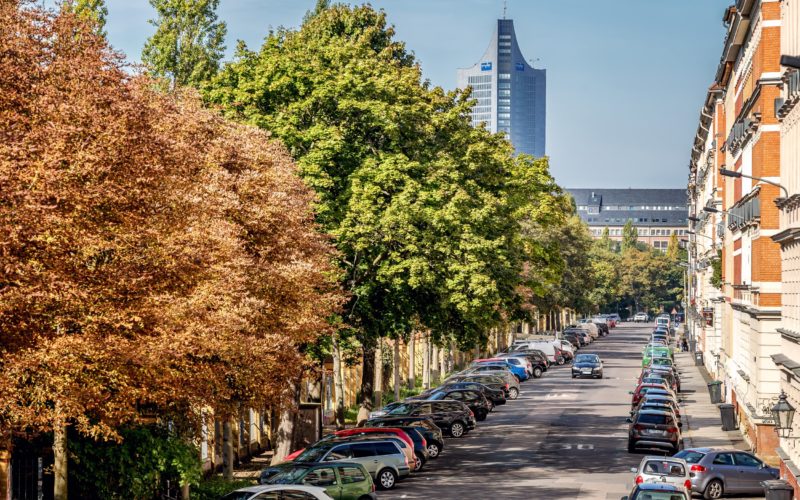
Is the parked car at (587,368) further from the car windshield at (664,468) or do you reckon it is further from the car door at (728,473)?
the car windshield at (664,468)

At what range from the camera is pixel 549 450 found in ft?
146

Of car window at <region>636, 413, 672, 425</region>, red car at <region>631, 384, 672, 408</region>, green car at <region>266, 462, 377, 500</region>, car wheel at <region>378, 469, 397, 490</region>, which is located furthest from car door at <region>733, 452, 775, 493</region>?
red car at <region>631, 384, 672, 408</region>

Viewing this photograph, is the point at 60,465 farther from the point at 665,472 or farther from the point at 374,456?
the point at 665,472

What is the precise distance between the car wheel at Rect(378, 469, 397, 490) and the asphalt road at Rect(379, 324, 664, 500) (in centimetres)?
29

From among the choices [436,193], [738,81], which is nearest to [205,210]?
[436,193]

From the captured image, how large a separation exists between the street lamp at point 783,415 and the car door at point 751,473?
132 cm

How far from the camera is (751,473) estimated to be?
112 ft

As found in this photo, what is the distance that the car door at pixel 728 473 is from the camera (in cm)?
3397

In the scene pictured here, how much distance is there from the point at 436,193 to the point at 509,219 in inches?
242

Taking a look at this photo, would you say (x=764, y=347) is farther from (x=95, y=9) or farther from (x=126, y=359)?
(x=95, y=9)

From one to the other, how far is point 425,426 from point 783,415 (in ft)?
45.5

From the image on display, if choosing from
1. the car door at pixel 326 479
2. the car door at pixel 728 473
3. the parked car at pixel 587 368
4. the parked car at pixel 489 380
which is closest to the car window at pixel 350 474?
the car door at pixel 326 479

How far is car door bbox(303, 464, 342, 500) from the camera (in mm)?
30797

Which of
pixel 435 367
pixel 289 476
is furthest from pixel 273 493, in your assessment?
pixel 435 367
